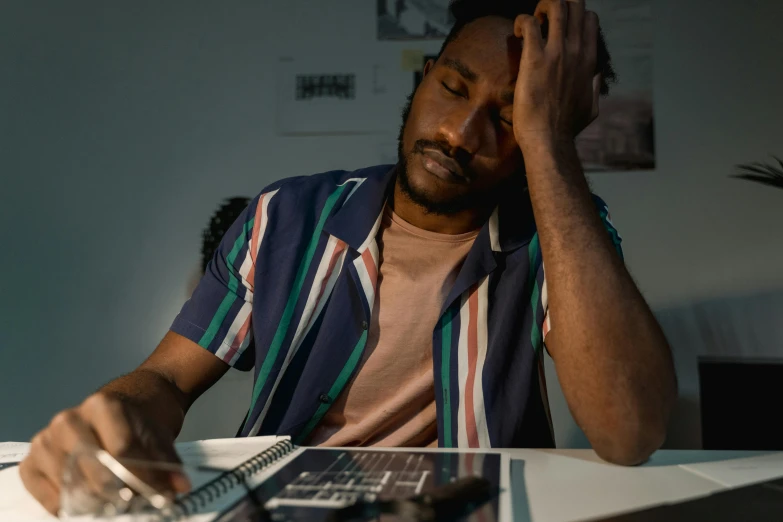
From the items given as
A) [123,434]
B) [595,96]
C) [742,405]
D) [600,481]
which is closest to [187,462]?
[123,434]

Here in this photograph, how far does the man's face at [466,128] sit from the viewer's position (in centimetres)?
92

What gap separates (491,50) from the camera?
37.6 inches

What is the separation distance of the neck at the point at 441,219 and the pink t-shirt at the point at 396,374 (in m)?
0.09

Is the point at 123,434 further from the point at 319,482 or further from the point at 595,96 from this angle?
the point at 595,96

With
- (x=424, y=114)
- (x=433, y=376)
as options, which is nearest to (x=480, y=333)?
(x=433, y=376)

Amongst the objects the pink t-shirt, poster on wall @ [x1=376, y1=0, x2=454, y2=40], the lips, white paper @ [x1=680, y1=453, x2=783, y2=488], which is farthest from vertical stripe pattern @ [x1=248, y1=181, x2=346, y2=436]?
poster on wall @ [x1=376, y1=0, x2=454, y2=40]

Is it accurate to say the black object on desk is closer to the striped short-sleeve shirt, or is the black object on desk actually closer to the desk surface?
the striped short-sleeve shirt

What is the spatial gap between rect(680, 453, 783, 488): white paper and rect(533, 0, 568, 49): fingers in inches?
24.0

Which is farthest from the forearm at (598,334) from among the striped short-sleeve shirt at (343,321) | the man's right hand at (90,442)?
the man's right hand at (90,442)

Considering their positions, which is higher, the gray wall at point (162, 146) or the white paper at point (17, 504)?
the gray wall at point (162, 146)

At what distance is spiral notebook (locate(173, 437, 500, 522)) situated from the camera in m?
0.38

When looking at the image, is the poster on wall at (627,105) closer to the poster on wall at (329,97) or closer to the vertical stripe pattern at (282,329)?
the poster on wall at (329,97)

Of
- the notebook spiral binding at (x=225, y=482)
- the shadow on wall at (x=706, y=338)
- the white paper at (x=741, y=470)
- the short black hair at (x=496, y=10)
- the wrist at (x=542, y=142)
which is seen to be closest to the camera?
the notebook spiral binding at (x=225, y=482)

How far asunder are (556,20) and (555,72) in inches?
3.3
